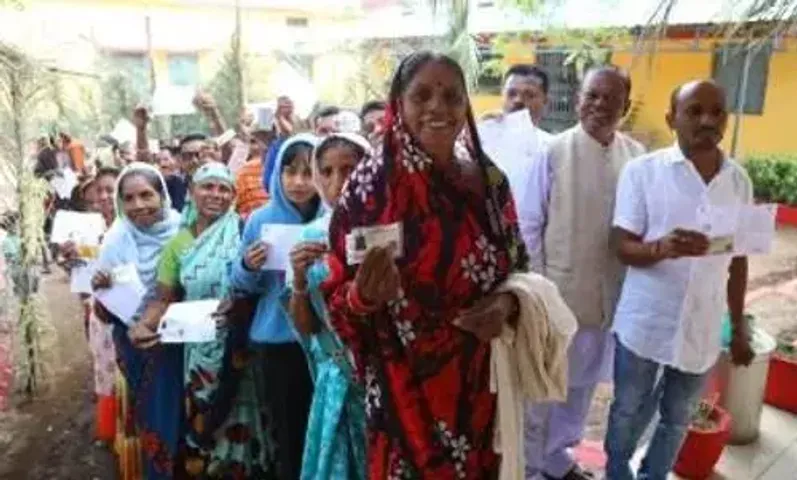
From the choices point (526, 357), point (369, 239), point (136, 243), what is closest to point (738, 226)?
point (526, 357)

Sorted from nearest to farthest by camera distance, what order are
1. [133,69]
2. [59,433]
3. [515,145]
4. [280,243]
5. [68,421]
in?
[280,243] < [515,145] < [59,433] < [68,421] < [133,69]

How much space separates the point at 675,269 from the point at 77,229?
2.76 m

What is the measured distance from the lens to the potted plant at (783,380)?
4.09 meters

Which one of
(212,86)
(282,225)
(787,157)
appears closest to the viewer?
(282,225)

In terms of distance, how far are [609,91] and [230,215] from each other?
1.58 meters

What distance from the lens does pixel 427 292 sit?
1.95 meters

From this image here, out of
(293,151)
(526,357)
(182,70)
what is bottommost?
(526,357)

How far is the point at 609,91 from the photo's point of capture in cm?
277

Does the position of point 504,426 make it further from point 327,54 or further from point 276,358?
point 327,54

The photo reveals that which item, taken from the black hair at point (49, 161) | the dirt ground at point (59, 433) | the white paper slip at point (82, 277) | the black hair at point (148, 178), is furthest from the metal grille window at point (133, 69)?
the black hair at point (148, 178)

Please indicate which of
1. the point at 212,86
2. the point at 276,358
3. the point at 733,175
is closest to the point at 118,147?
the point at 212,86

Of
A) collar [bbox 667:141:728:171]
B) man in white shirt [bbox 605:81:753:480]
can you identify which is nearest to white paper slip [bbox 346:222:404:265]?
man in white shirt [bbox 605:81:753:480]

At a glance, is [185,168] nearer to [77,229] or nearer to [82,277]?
[77,229]

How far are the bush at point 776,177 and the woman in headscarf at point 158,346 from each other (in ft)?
31.9
